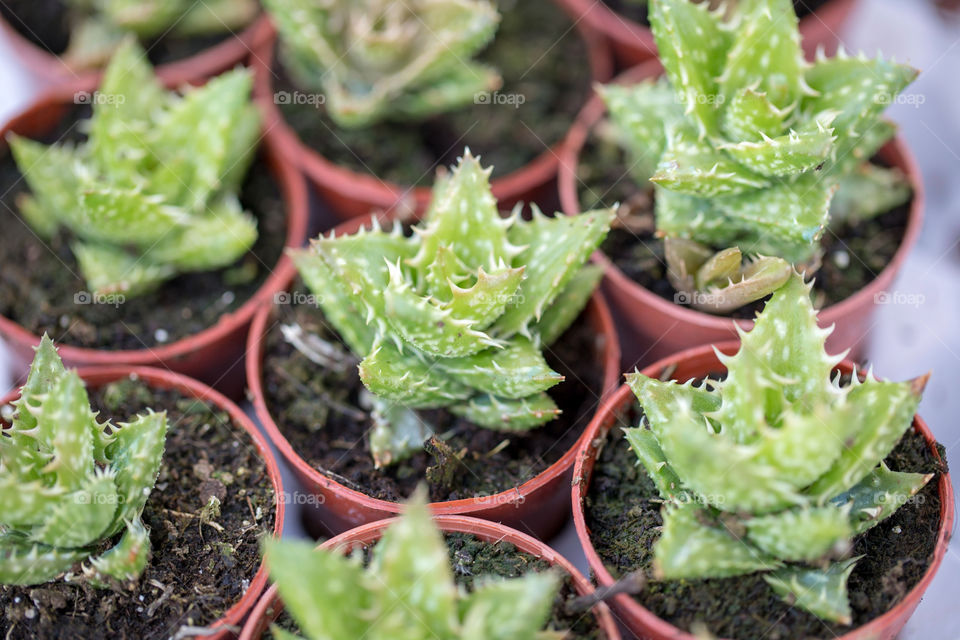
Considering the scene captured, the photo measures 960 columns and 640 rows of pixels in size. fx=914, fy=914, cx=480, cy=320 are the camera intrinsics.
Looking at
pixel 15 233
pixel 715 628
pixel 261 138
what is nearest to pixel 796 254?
pixel 715 628

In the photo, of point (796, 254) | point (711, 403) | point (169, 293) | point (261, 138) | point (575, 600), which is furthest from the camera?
point (261, 138)

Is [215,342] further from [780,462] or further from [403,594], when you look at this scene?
[780,462]

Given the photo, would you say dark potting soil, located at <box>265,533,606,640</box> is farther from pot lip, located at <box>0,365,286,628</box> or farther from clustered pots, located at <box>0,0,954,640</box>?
pot lip, located at <box>0,365,286,628</box>

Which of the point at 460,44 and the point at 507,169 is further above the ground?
the point at 460,44

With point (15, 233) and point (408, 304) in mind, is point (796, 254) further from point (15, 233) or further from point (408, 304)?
point (15, 233)

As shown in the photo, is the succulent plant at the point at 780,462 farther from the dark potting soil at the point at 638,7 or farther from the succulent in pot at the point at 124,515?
the dark potting soil at the point at 638,7

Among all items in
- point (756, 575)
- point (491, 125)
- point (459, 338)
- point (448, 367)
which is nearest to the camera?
point (756, 575)

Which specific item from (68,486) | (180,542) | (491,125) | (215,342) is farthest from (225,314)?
(491,125)
